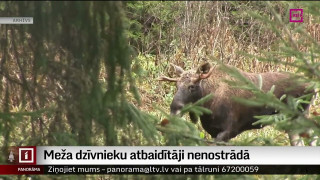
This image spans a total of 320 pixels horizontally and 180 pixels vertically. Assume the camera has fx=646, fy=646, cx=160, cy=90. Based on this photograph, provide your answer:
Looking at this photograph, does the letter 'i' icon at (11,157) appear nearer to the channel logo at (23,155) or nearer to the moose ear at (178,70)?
the channel logo at (23,155)

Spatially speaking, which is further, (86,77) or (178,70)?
(178,70)

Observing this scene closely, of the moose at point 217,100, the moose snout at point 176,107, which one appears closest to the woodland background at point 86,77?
the moose snout at point 176,107

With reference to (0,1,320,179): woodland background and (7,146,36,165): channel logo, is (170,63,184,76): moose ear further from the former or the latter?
(7,146,36,165): channel logo

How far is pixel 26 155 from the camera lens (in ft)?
7.63

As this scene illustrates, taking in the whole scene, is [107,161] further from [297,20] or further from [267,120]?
[297,20]

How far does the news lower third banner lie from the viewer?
227 centimetres

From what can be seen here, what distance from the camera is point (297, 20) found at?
3016mm

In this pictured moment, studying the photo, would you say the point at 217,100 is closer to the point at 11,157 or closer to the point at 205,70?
the point at 205,70

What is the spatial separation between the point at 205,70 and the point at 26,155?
3.14m

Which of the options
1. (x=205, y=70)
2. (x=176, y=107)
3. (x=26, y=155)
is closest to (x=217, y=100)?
(x=205, y=70)

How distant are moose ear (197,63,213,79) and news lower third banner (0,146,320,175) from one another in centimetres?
280

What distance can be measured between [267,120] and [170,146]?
536mm

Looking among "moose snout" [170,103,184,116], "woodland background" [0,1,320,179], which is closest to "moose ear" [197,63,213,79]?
"moose snout" [170,103,184,116]

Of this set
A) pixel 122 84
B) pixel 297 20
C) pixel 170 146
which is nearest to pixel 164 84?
pixel 297 20
